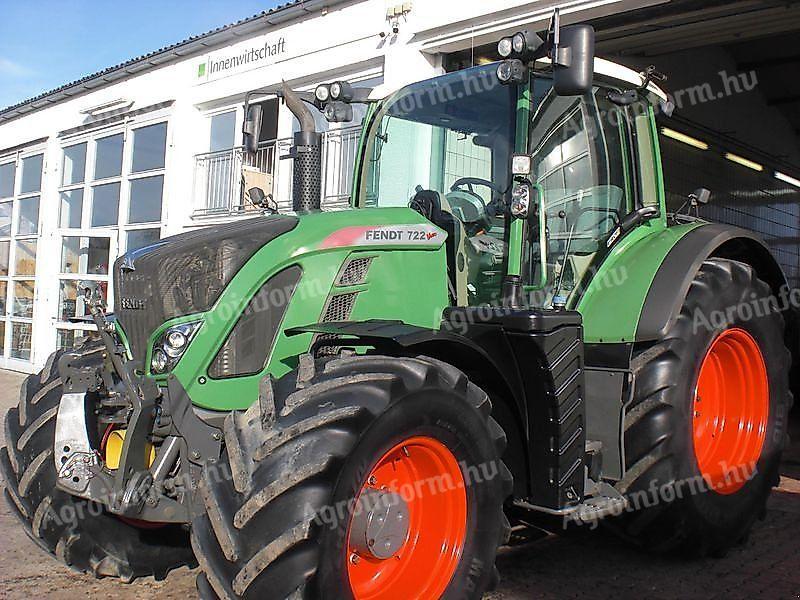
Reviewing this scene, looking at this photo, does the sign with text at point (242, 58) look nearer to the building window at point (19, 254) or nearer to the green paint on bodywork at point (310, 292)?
the building window at point (19, 254)

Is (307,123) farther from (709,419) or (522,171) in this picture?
(709,419)

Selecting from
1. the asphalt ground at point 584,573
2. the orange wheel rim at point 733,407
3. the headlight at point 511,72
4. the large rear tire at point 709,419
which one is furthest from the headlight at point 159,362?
the orange wheel rim at point 733,407

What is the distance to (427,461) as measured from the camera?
10.1 feet

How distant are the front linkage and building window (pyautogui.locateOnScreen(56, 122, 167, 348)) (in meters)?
8.50

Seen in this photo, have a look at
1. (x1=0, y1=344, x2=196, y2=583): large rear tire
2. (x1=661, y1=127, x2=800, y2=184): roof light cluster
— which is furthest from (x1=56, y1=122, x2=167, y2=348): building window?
(x1=0, y1=344, x2=196, y2=583): large rear tire

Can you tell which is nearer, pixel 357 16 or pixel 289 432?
pixel 289 432

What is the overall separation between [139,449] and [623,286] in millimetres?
2398

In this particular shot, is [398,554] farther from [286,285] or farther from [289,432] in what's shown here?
[286,285]

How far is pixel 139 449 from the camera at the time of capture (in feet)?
9.32

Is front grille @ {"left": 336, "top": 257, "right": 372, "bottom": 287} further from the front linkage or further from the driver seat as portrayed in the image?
the front linkage

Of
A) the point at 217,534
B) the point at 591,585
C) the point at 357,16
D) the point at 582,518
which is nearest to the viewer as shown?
the point at 217,534

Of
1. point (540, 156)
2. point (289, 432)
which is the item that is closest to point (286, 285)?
point (289, 432)

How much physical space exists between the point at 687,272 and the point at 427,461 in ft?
5.59

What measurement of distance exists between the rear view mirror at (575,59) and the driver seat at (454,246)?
0.86m
